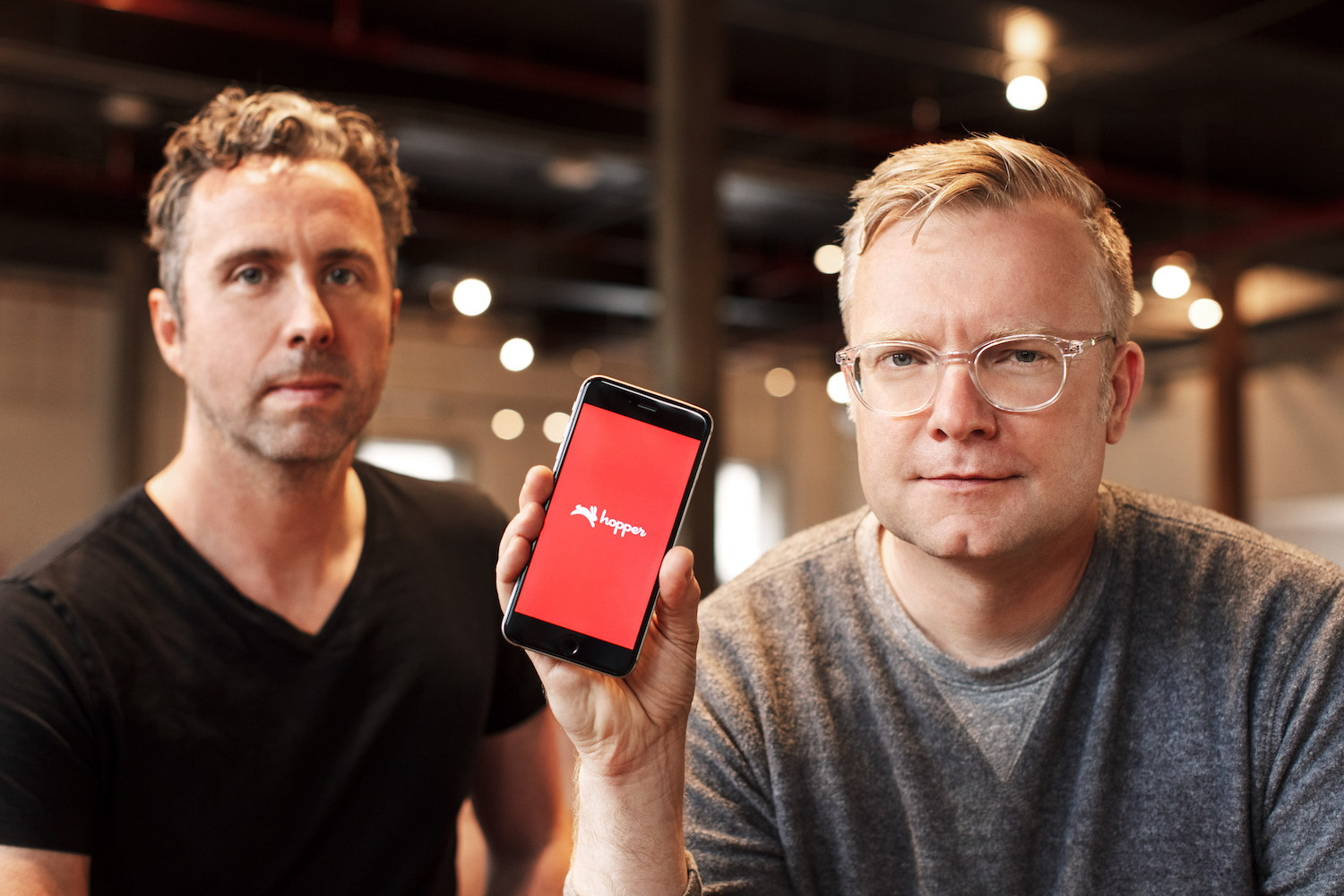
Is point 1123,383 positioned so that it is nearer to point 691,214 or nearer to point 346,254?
point 346,254

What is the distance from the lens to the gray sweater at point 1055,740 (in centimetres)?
140

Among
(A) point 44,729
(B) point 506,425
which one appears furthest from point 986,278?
(B) point 506,425

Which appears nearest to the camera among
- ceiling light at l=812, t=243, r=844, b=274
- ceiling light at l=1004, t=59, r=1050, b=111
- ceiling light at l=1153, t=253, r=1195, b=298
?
ceiling light at l=1004, t=59, r=1050, b=111

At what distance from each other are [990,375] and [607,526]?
471 millimetres

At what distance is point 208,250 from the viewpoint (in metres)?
1.80

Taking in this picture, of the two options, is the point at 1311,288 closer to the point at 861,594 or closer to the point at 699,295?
the point at 699,295

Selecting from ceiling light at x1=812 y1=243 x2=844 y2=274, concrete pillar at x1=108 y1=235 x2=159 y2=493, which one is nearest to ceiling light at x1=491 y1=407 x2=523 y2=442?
concrete pillar at x1=108 y1=235 x2=159 y2=493

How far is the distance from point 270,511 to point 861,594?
2.92 ft

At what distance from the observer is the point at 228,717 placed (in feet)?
5.52

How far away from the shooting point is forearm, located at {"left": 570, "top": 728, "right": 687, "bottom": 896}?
1.26 meters

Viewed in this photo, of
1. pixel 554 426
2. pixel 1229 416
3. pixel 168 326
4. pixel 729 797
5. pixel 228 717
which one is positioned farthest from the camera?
A: pixel 554 426

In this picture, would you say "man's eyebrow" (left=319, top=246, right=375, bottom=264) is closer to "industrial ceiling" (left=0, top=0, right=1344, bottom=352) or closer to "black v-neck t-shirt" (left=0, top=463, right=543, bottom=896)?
"black v-neck t-shirt" (left=0, top=463, right=543, bottom=896)

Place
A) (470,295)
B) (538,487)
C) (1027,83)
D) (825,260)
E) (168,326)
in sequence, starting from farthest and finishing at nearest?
(825,260), (470,295), (1027,83), (168,326), (538,487)

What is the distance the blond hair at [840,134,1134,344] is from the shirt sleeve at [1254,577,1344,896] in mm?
434
